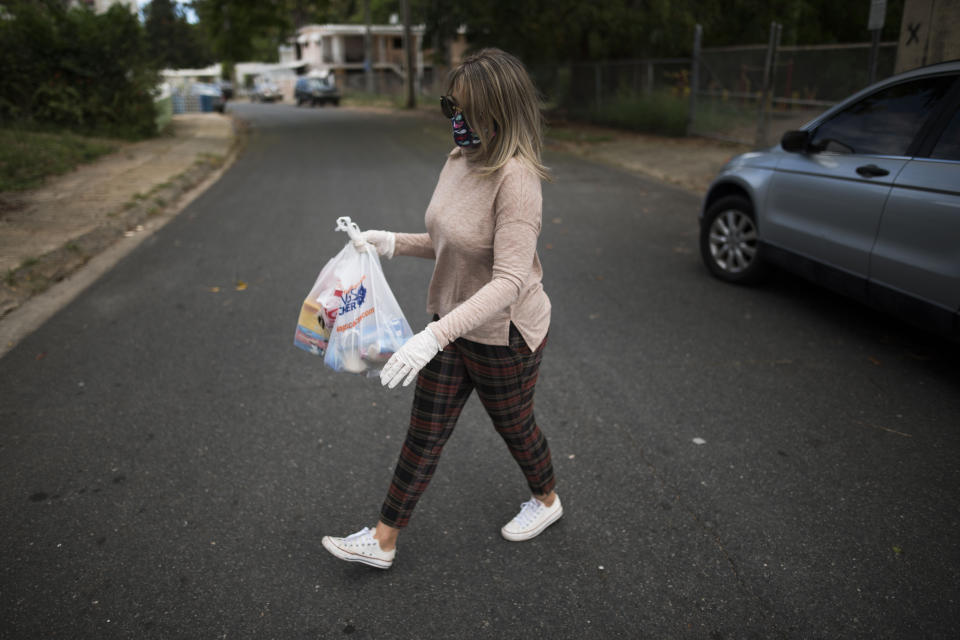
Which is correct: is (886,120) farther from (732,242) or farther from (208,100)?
(208,100)

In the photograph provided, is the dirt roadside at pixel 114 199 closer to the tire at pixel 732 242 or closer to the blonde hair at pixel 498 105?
the blonde hair at pixel 498 105

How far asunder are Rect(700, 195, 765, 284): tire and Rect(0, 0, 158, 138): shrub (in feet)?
49.0

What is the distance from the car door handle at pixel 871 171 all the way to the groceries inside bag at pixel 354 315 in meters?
3.43

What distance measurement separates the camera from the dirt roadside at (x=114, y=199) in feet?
18.9

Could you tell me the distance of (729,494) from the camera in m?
2.95

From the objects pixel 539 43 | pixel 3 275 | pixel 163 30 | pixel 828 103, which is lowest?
pixel 3 275

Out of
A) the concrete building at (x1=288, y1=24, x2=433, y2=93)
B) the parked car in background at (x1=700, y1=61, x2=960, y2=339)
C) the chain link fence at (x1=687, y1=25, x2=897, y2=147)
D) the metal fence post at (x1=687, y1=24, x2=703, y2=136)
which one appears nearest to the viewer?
the parked car in background at (x1=700, y1=61, x2=960, y2=339)

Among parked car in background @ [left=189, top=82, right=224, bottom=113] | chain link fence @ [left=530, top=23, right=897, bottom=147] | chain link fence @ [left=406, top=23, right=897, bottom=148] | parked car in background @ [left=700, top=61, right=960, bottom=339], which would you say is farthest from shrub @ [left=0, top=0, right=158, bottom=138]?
parked car in background @ [left=189, top=82, right=224, bottom=113]

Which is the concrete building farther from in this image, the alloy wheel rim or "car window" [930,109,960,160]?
"car window" [930,109,960,160]

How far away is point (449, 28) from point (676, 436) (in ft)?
69.8

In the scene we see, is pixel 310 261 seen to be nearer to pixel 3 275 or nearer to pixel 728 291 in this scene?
pixel 3 275

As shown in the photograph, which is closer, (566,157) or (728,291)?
(728,291)

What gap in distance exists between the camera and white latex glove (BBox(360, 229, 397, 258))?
2.54 metres

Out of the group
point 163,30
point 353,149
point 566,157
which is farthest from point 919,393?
point 163,30
